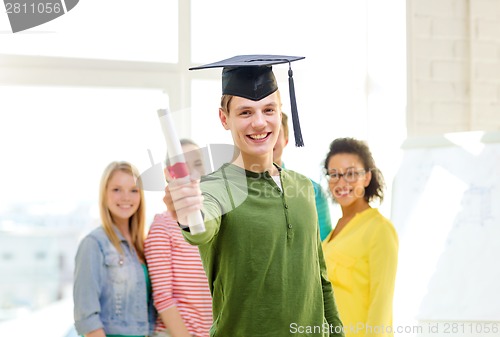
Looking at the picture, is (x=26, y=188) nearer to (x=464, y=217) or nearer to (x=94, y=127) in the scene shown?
(x=94, y=127)


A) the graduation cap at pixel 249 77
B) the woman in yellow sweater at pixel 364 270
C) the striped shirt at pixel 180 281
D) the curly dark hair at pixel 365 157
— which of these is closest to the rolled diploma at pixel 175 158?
the graduation cap at pixel 249 77

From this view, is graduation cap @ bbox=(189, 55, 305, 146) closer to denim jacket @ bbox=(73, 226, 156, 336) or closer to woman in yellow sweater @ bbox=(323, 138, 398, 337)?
woman in yellow sweater @ bbox=(323, 138, 398, 337)

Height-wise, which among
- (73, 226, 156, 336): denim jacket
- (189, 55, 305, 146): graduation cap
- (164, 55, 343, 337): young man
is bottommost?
(73, 226, 156, 336): denim jacket

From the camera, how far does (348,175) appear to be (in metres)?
2.74

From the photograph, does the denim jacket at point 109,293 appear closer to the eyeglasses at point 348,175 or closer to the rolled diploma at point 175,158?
the eyeglasses at point 348,175

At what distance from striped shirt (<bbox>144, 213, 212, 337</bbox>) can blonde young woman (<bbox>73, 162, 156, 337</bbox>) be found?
70 millimetres

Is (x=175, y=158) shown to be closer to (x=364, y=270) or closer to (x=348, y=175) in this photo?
(x=364, y=270)

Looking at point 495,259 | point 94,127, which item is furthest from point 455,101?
point 94,127

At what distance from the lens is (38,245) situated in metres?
3.30

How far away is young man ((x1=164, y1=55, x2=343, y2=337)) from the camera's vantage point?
1.49 meters

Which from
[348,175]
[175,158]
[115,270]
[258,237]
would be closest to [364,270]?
[348,175]

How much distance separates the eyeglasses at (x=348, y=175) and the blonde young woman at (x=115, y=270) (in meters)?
0.76

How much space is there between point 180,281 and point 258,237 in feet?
4.17

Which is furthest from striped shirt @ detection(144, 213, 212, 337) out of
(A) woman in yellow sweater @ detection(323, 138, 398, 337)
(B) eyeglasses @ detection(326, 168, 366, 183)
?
(B) eyeglasses @ detection(326, 168, 366, 183)
